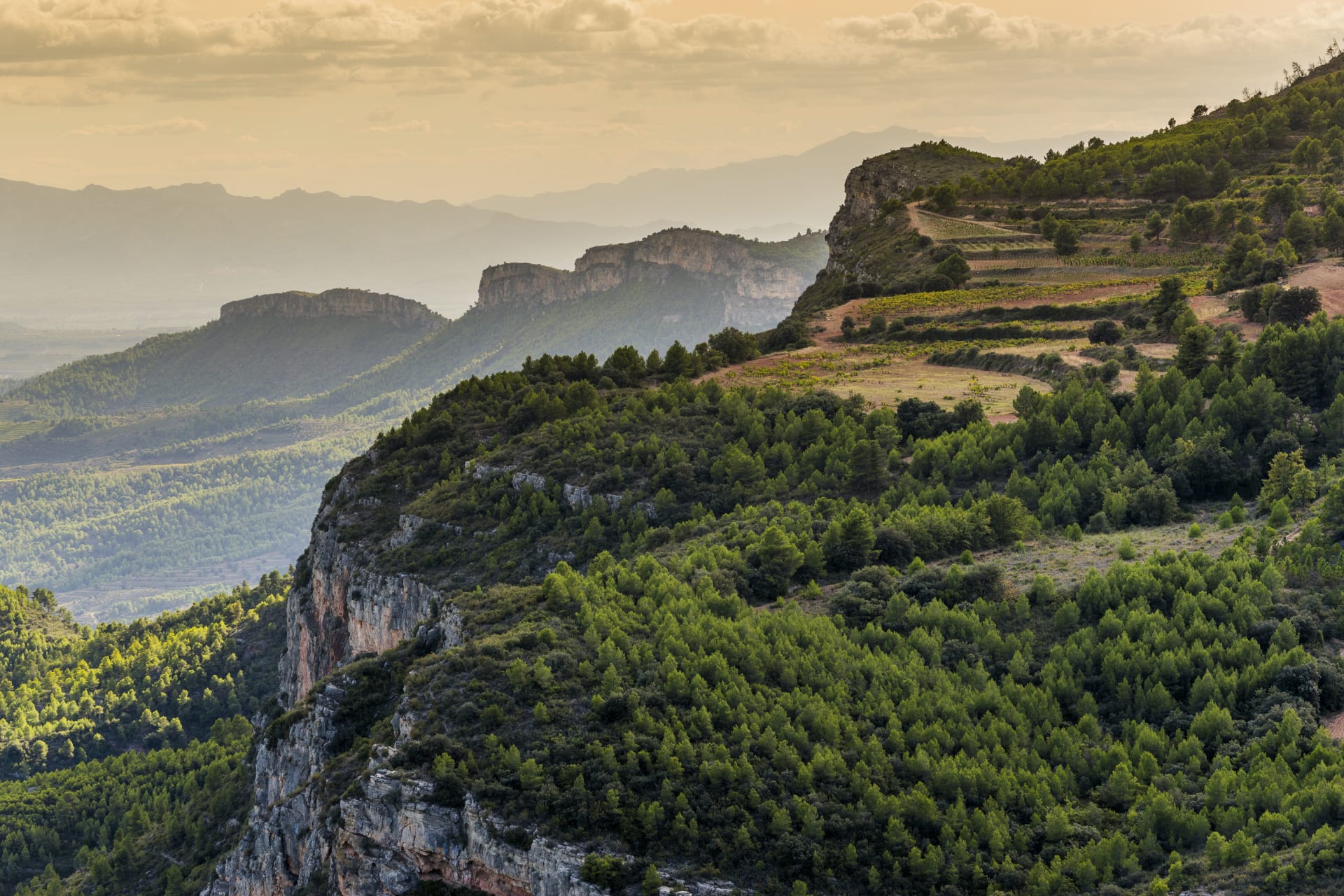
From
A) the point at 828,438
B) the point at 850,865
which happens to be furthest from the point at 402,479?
the point at 850,865

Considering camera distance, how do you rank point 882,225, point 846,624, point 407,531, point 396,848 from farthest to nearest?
point 882,225 < point 407,531 < point 846,624 < point 396,848

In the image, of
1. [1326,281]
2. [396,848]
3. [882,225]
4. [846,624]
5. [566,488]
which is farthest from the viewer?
[882,225]

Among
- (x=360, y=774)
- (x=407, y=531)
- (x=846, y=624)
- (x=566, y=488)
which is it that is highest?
(x=566, y=488)

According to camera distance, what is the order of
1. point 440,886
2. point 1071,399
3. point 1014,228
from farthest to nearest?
point 1014,228 → point 1071,399 → point 440,886

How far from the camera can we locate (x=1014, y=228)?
115 m

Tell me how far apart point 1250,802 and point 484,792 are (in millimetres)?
20209

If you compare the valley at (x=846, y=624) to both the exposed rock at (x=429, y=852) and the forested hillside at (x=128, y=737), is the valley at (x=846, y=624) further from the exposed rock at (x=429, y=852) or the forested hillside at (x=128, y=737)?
the forested hillside at (x=128, y=737)

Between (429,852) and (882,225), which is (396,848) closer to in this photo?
(429,852)

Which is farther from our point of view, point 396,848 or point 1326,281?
point 1326,281

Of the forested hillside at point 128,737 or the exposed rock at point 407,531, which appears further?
the forested hillside at point 128,737

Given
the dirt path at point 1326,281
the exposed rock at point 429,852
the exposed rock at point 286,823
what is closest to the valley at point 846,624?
the exposed rock at point 429,852

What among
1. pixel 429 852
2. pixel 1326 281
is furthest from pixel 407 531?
pixel 1326 281

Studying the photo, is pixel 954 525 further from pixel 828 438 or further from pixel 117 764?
pixel 117 764

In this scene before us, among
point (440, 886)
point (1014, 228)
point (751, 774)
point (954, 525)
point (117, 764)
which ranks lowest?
point (117, 764)
